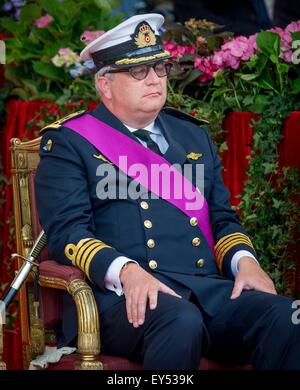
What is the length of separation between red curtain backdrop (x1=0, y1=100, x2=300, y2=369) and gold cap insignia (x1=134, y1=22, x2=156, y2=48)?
1.02m

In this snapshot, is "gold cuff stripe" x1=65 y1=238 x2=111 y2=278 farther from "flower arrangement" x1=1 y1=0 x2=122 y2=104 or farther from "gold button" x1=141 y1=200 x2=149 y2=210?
"flower arrangement" x1=1 y1=0 x2=122 y2=104

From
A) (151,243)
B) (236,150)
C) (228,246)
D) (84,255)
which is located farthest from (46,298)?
(236,150)

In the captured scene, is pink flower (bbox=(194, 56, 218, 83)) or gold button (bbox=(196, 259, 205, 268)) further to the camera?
pink flower (bbox=(194, 56, 218, 83))

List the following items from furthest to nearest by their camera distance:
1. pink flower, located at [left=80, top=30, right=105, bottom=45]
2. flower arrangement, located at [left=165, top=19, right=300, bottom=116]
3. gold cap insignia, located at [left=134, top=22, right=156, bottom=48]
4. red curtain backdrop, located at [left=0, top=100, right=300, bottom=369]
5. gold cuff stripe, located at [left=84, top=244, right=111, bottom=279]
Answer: pink flower, located at [left=80, top=30, right=105, bottom=45] → flower arrangement, located at [left=165, top=19, right=300, bottom=116] → red curtain backdrop, located at [left=0, top=100, right=300, bottom=369] → gold cap insignia, located at [left=134, top=22, right=156, bottom=48] → gold cuff stripe, located at [left=84, top=244, right=111, bottom=279]

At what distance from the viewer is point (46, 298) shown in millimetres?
4371

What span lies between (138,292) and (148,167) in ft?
2.18

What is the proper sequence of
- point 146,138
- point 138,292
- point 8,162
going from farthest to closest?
point 8,162
point 146,138
point 138,292

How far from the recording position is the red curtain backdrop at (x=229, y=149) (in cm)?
516

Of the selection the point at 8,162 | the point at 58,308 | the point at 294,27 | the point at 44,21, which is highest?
the point at 44,21

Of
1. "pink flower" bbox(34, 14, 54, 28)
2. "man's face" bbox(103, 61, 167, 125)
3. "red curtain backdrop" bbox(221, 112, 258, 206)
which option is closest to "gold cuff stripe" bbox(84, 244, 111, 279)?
"man's face" bbox(103, 61, 167, 125)

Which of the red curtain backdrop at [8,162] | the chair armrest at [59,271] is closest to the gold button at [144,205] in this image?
the chair armrest at [59,271]

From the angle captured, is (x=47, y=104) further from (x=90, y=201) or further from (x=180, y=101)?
(x=90, y=201)

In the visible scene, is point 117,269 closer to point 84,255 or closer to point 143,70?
point 84,255

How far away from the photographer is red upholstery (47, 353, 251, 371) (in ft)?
12.8
